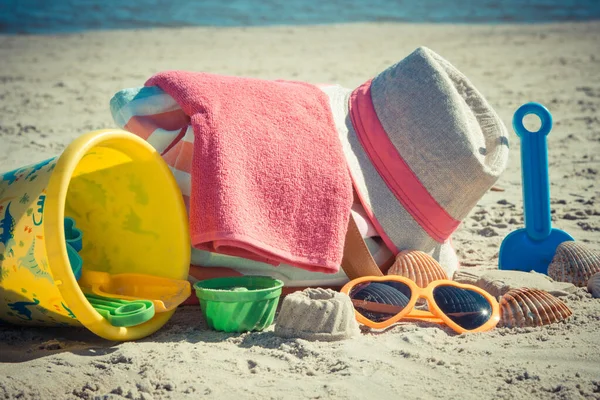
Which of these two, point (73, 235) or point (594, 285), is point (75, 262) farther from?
point (594, 285)

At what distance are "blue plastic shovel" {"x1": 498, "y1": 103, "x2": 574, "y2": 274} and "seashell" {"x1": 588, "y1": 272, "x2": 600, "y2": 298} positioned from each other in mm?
270

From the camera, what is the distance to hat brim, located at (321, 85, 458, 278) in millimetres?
2822

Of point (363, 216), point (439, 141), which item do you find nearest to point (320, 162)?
point (363, 216)

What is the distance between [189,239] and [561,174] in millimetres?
2783

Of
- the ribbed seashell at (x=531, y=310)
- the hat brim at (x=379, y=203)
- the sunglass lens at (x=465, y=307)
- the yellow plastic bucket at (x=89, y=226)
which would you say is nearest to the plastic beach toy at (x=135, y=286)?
the yellow plastic bucket at (x=89, y=226)

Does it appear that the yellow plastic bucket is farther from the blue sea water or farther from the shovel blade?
the blue sea water

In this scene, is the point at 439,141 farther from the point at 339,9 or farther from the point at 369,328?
the point at 339,9

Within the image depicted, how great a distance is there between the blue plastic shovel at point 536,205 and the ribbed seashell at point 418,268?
48 cm

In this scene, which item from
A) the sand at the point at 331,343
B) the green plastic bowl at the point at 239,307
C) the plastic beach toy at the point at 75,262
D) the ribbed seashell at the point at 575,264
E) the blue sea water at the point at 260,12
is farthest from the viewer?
the blue sea water at the point at 260,12

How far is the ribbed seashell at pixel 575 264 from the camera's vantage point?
285 centimetres

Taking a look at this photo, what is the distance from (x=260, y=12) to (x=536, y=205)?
1250 centimetres

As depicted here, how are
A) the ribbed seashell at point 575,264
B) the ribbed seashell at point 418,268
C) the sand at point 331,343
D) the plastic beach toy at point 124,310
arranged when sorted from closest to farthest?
the sand at point 331,343
the plastic beach toy at point 124,310
the ribbed seashell at point 418,268
the ribbed seashell at point 575,264

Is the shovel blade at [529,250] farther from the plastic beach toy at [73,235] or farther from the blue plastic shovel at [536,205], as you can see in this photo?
the plastic beach toy at [73,235]

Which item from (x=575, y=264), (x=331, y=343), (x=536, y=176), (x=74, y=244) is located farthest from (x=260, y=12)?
(x=331, y=343)
